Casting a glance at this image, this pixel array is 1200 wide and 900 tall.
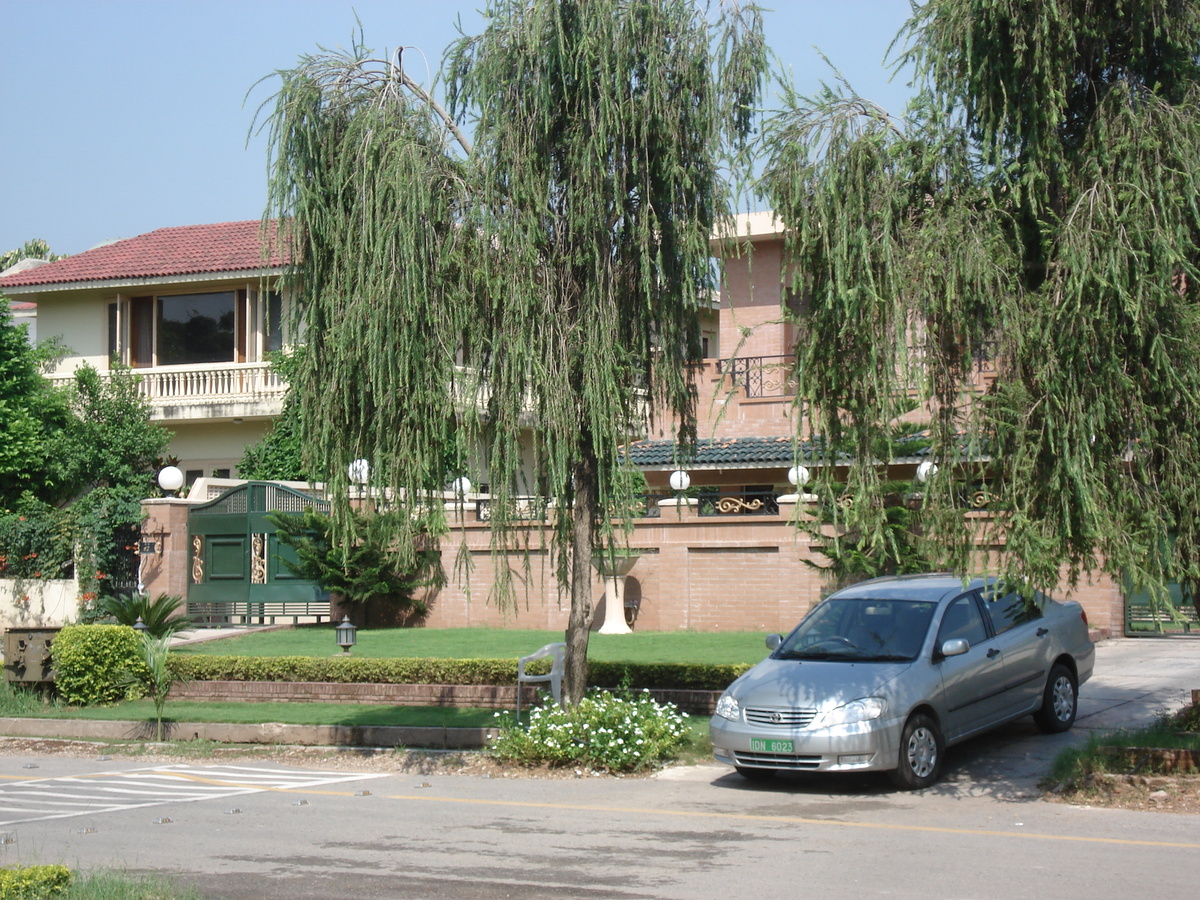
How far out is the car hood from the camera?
1042 centimetres

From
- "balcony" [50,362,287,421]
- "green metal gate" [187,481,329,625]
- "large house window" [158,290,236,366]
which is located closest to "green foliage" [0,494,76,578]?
"green metal gate" [187,481,329,625]

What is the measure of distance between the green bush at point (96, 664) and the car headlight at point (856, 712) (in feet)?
35.2

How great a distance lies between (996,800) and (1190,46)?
19.8ft

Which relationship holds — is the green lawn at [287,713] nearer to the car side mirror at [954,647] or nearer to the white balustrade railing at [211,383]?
the car side mirror at [954,647]

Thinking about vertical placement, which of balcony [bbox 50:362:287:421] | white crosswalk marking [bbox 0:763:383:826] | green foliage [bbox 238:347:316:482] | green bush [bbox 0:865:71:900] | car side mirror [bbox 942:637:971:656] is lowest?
white crosswalk marking [bbox 0:763:383:826]

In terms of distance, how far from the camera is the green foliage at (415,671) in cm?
1510

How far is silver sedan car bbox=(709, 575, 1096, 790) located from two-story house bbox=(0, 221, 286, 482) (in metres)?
21.6

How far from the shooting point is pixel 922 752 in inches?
418

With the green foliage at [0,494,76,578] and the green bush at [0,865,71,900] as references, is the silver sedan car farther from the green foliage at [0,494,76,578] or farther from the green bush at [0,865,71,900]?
the green foliage at [0,494,76,578]

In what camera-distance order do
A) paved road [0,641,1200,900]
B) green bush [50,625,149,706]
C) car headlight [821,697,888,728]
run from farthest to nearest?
green bush [50,625,149,706], car headlight [821,697,888,728], paved road [0,641,1200,900]

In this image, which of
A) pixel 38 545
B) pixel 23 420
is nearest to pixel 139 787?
pixel 38 545

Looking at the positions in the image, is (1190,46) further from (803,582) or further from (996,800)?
(803,582)

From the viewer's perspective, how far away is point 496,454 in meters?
11.8

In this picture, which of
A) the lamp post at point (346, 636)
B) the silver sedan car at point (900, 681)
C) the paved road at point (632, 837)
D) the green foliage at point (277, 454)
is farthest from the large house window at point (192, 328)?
the silver sedan car at point (900, 681)
